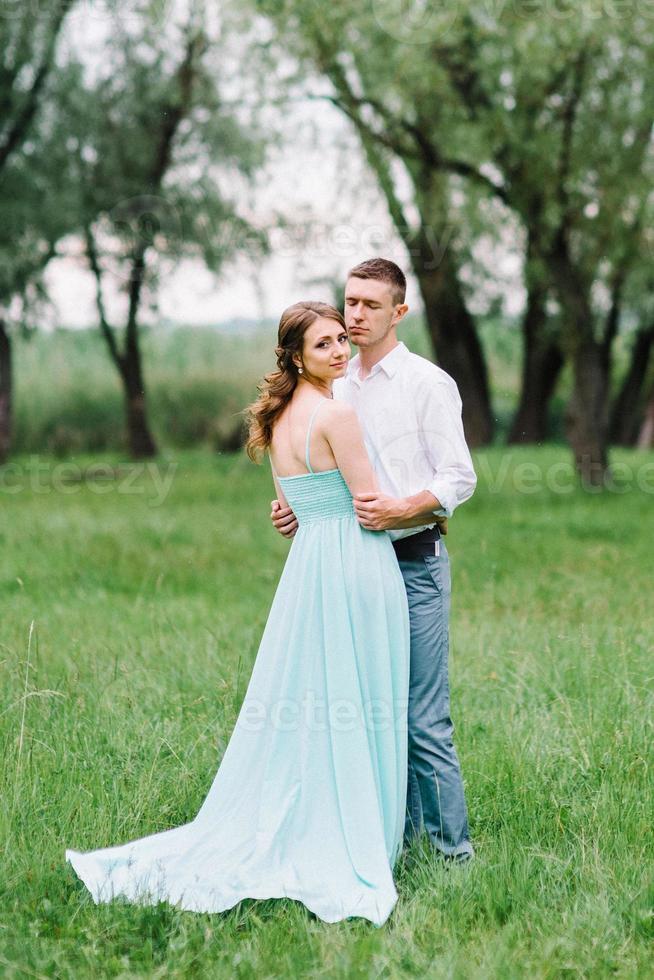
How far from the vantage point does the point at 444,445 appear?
12.3 ft

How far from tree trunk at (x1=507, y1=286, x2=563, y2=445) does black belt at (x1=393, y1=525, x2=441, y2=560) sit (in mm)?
18381

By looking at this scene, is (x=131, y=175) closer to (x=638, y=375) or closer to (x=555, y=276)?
(x=555, y=276)

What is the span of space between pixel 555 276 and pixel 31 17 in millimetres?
8773

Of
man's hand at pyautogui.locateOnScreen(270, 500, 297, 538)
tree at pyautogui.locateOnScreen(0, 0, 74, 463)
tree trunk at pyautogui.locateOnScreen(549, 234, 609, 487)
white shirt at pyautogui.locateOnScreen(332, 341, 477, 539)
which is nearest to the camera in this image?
white shirt at pyautogui.locateOnScreen(332, 341, 477, 539)

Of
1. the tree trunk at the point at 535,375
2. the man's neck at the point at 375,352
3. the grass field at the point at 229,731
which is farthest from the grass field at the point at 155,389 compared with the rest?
the man's neck at the point at 375,352

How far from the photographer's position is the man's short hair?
147 inches

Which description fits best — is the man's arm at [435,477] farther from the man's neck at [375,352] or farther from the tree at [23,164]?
the tree at [23,164]

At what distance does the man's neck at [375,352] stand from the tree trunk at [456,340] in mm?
13893

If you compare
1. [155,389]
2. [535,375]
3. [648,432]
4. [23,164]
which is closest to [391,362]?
[23,164]

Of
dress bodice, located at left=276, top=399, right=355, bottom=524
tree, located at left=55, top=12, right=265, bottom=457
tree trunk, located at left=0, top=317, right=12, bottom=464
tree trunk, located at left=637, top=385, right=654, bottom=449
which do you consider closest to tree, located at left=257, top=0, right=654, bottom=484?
tree, located at left=55, top=12, right=265, bottom=457

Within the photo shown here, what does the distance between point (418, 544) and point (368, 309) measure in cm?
85

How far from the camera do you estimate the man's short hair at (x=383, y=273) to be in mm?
3742

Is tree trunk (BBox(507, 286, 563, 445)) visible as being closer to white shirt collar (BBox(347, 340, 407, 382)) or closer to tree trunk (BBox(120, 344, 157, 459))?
tree trunk (BBox(120, 344, 157, 459))

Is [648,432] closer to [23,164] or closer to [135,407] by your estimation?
[135,407]
